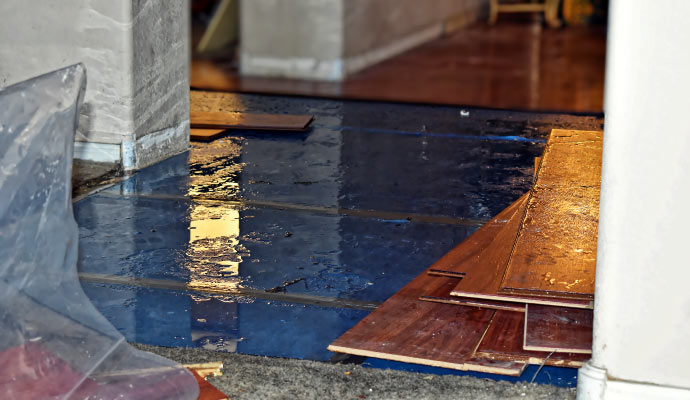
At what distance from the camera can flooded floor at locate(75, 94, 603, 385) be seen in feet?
10.8

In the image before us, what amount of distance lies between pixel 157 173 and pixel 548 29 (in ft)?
34.1

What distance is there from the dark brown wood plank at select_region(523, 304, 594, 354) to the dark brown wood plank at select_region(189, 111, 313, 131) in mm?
3702

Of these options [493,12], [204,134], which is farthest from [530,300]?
[493,12]

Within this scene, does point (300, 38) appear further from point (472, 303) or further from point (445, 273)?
point (472, 303)

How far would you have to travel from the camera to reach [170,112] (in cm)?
568

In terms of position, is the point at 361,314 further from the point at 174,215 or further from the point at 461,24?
the point at 461,24

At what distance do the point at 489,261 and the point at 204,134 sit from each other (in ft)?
10.6

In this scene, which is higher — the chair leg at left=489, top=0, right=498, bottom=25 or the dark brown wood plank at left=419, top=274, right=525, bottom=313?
the chair leg at left=489, top=0, right=498, bottom=25

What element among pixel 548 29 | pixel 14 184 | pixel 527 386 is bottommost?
pixel 527 386

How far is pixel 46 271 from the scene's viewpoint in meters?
2.41

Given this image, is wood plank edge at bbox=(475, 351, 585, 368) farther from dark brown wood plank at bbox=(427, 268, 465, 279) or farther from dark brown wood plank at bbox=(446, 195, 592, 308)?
dark brown wood plank at bbox=(427, 268, 465, 279)

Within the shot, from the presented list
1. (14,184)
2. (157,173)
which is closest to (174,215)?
(157,173)

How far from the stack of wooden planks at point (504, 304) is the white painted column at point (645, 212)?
0.95ft

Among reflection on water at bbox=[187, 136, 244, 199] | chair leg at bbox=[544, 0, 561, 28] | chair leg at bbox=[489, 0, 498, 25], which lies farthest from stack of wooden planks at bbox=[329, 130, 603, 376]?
chair leg at bbox=[489, 0, 498, 25]
